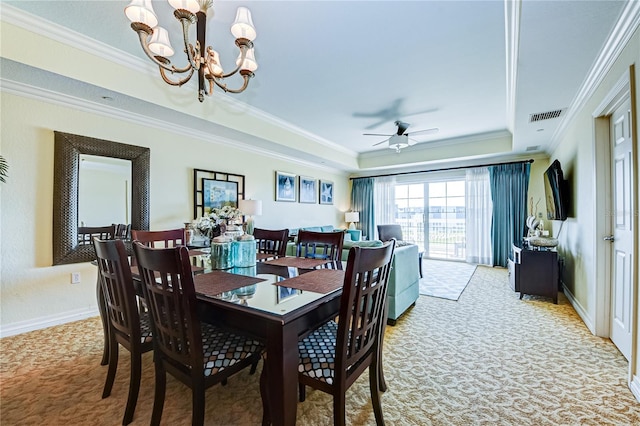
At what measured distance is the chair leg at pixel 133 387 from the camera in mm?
1479

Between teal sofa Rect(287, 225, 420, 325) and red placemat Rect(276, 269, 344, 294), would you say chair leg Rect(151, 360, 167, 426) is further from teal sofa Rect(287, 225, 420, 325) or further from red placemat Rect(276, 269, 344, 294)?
teal sofa Rect(287, 225, 420, 325)

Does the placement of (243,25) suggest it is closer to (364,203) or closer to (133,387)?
(133,387)

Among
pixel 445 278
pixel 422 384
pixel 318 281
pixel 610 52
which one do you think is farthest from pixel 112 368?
pixel 445 278

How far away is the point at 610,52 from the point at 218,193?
447 centimetres

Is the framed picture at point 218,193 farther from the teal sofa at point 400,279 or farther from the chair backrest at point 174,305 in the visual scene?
the chair backrest at point 174,305

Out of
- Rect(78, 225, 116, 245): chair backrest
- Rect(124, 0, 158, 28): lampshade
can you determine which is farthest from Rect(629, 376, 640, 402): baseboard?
Rect(78, 225, 116, 245): chair backrest

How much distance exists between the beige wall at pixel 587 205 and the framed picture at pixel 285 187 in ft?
14.6

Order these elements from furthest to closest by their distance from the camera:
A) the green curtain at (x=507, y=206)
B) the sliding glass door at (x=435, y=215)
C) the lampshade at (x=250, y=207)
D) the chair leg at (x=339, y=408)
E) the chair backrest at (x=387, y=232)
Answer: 1. the sliding glass door at (x=435, y=215)
2. the chair backrest at (x=387, y=232)
3. the green curtain at (x=507, y=206)
4. the lampshade at (x=250, y=207)
5. the chair leg at (x=339, y=408)

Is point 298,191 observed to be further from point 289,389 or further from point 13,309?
point 289,389

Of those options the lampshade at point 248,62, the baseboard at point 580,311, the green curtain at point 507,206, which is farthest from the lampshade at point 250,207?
the green curtain at point 507,206

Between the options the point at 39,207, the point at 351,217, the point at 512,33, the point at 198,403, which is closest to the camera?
the point at 198,403

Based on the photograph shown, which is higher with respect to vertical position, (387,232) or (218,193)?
(218,193)

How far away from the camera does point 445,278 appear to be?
15.7 ft

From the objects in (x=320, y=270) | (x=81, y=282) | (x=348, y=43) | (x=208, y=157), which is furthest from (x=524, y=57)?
(x=81, y=282)
